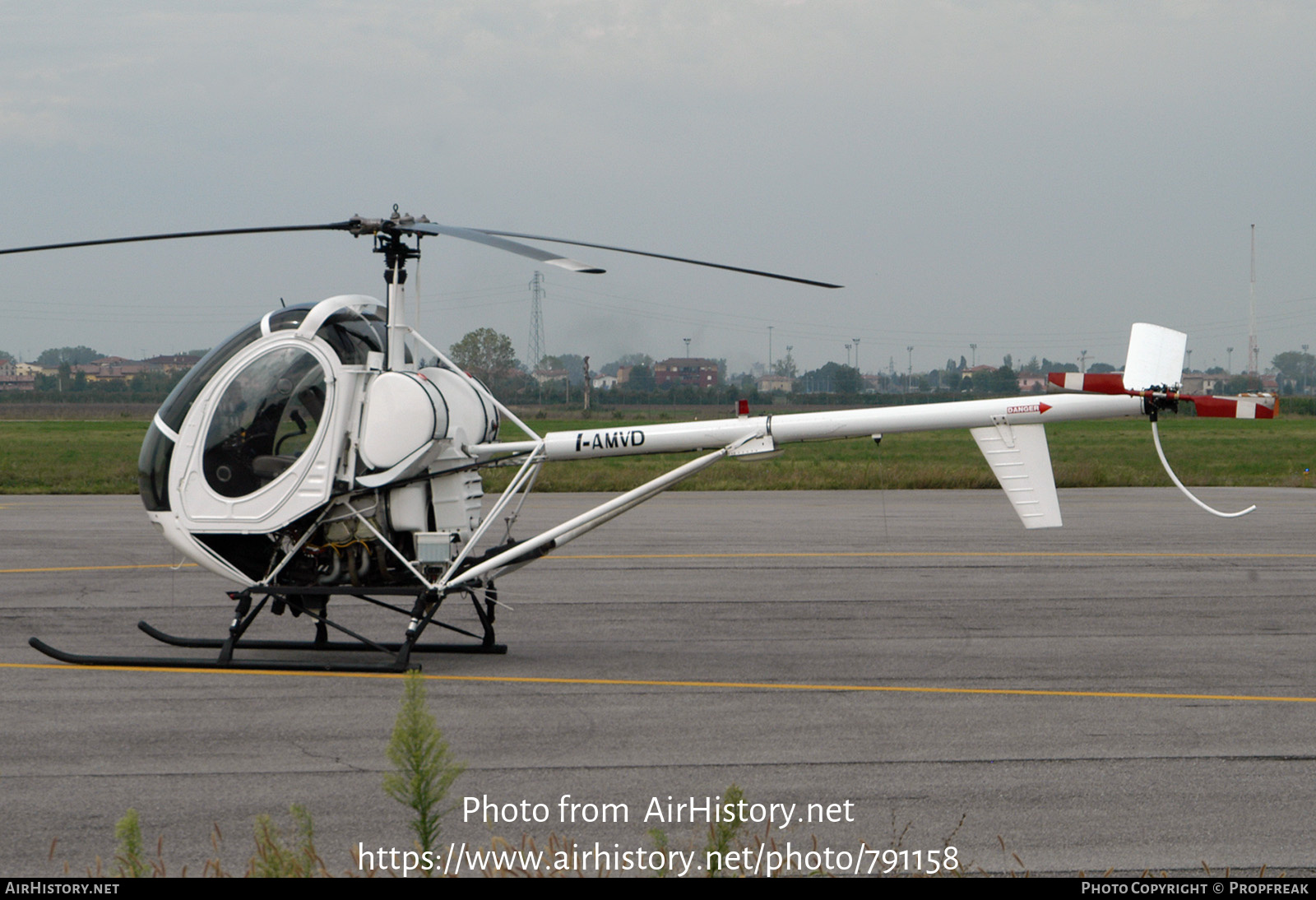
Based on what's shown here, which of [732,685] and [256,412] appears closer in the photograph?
[732,685]

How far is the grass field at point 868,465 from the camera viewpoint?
2852 cm

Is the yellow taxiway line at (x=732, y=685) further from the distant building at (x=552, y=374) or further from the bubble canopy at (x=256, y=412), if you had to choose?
the distant building at (x=552, y=374)

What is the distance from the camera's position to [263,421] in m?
9.42

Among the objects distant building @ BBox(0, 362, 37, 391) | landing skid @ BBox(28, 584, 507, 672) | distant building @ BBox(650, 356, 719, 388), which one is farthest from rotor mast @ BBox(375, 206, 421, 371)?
distant building @ BBox(0, 362, 37, 391)

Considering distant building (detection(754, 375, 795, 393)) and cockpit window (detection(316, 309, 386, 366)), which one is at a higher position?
distant building (detection(754, 375, 795, 393))

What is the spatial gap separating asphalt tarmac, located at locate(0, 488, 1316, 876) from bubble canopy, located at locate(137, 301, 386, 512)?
1599 millimetres

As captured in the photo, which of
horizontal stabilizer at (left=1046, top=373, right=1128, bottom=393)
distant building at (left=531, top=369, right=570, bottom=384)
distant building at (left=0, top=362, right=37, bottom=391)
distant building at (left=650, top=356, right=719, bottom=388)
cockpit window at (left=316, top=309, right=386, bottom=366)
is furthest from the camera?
distant building at (left=0, top=362, right=37, bottom=391)

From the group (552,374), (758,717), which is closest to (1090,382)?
(758,717)

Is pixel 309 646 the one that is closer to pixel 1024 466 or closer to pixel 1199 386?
pixel 1024 466

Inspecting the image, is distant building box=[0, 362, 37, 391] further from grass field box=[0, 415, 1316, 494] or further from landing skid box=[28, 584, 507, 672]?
landing skid box=[28, 584, 507, 672]

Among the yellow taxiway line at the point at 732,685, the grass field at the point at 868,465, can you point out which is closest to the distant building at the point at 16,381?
the grass field at the point at 868,465

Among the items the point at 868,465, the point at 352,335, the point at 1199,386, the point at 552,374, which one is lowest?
the point at 868,465

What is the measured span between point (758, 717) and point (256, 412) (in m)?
4.59

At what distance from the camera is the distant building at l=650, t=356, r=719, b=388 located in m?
130
